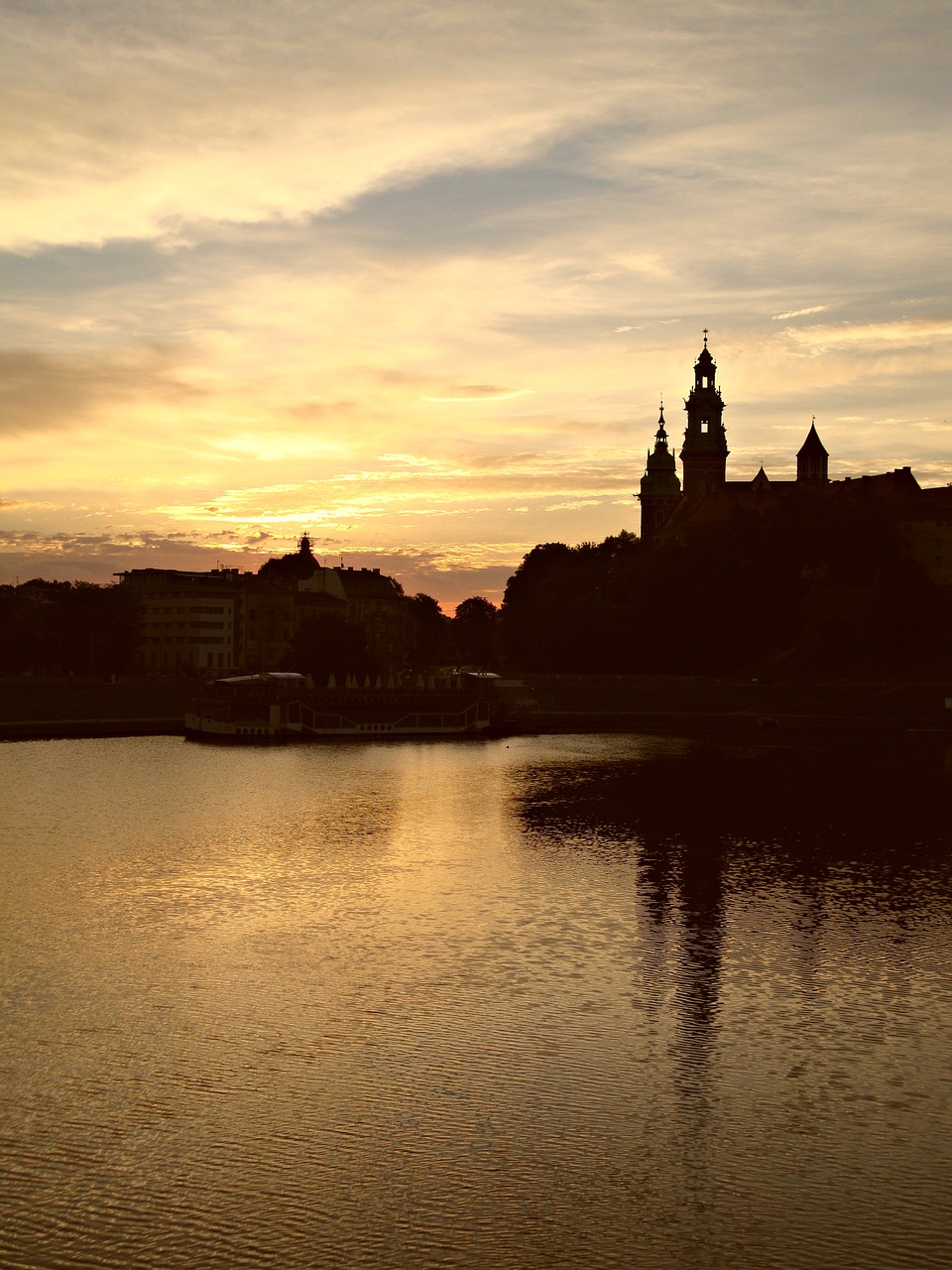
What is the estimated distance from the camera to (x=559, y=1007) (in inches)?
1001

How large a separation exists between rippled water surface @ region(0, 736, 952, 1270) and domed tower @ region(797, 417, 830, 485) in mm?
150095

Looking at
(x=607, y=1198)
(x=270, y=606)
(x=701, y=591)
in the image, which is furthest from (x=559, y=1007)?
(x=270, y=606)

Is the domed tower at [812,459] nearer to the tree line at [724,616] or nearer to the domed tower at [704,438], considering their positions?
the domed tower at [704,438]

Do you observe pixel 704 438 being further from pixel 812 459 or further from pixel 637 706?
pixel 637 706

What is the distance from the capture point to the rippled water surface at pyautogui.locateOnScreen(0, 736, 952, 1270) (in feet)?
54.4

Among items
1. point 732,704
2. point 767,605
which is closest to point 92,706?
point 732,704

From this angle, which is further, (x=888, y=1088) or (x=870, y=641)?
(x=870, y=641)

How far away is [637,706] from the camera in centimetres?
11525

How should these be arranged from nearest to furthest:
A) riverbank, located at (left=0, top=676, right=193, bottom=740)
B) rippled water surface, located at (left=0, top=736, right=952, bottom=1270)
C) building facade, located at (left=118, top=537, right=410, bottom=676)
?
rippled water surface, located at (left=0, top=736, right=952, bottom=1270) → riverbank, located at (left=0, top=676, right=193, bottom=740) → building facade, located at (left=118, top=537, right=410, bottom=676)

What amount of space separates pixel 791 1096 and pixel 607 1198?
4.93 metres

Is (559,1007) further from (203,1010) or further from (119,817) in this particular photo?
(119,817)

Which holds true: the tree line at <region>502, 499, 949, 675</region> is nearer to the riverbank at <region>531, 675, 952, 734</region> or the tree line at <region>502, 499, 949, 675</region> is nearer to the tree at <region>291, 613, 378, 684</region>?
the riverbank at <region>531, 675, 952, 734</region>

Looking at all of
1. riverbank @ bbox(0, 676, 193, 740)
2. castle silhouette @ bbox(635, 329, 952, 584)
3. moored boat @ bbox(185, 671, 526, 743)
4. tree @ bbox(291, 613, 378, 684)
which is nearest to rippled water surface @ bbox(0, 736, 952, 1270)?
moored boat @ bbox(185, 671, 526, 743)

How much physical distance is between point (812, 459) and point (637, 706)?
3579 inches
